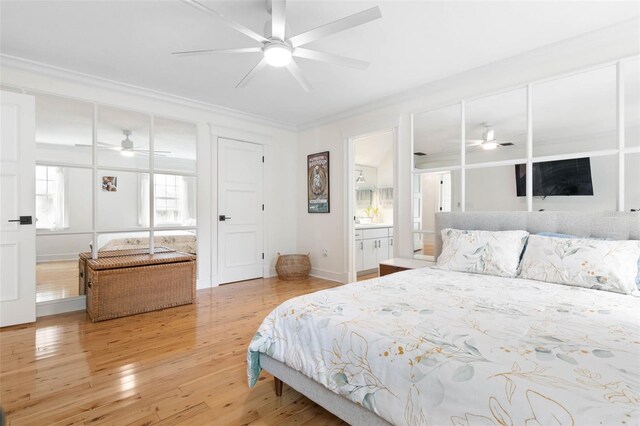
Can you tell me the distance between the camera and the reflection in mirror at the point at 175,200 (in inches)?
154

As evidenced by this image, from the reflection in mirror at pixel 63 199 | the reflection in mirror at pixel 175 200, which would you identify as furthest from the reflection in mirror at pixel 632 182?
the reflection in mirror at pixel 63 199

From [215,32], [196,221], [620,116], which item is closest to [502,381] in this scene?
[620,116]

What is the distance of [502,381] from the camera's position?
95cm

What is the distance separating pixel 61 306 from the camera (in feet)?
10.7

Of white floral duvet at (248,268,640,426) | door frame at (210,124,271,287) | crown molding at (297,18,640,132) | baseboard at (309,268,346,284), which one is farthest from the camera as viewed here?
baseboard at (309,268,346,284)

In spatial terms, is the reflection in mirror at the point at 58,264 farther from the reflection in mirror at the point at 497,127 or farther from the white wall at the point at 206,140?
the reflection in mirror at the point at 497,127

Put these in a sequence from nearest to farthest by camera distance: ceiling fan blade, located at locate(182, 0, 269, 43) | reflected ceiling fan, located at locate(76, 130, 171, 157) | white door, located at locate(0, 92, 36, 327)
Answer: ceiling fan blade, located at locate(182, 0, 269, 43) < white door, located at locate(0, 92, 36, 327) < reflected ceiling fan, located at locate(76, 130, 171, 157)

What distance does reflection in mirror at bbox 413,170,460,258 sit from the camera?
336cm

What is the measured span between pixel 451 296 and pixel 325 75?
2.57m

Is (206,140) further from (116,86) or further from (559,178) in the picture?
(559,178)

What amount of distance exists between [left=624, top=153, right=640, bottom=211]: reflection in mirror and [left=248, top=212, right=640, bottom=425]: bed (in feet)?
3.27

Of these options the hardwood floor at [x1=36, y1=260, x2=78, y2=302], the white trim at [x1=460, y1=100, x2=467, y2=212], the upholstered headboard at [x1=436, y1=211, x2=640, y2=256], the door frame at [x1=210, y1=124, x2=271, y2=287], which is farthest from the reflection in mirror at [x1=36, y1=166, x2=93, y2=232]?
the white trim at [x1=460, y1=100, x2=467, y2=212]

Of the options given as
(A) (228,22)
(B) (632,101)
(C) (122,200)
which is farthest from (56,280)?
(B) (632,101)

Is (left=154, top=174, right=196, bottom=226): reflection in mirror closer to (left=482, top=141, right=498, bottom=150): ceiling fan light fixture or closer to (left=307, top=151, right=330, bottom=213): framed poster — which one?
(left=307, top=151, right=330, bottom=213): framed poster
